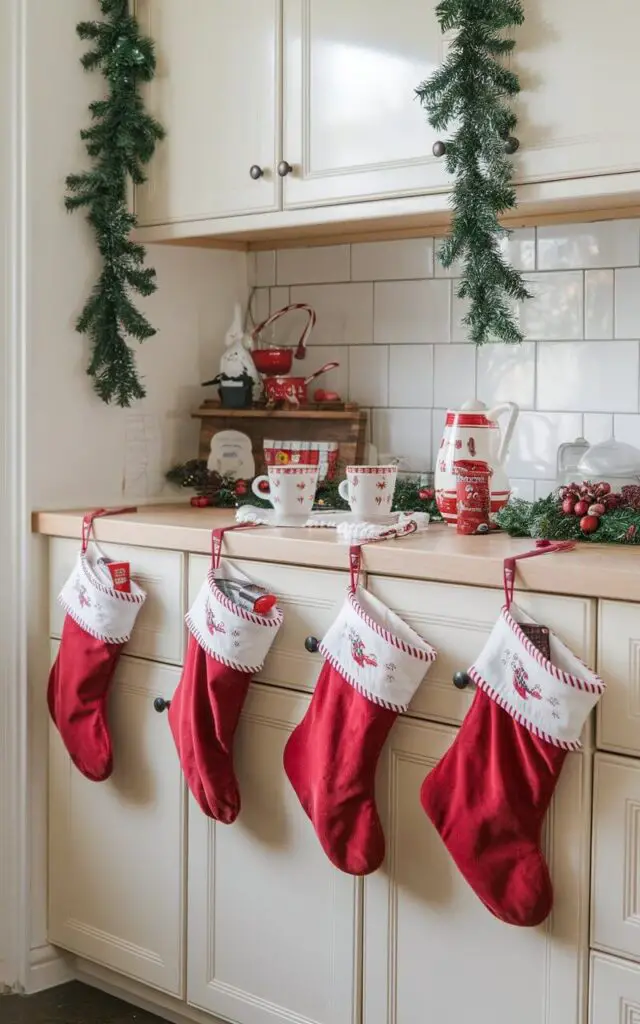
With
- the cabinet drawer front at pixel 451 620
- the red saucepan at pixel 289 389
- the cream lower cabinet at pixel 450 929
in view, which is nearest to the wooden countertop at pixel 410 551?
the cabinet drawer front at pixel 451 620

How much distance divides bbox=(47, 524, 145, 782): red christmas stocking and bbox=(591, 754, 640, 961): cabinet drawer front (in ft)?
3.18

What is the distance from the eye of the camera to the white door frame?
2.43 metres

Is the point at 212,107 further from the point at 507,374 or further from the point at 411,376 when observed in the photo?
the point at 507,374

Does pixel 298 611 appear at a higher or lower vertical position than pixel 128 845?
higher

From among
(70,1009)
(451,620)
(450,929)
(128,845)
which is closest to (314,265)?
(451,620)

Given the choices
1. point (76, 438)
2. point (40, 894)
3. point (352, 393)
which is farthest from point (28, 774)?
point (352, 393)

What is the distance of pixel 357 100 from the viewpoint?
2.23 m

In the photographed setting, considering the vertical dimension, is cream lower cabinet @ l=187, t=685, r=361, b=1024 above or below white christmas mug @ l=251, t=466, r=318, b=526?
below

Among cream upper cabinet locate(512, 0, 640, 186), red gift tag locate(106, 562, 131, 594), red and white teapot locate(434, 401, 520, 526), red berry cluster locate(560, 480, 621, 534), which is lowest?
red gift tag locate(106, 562, 131, 594)

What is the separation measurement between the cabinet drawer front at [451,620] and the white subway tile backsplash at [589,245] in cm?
84

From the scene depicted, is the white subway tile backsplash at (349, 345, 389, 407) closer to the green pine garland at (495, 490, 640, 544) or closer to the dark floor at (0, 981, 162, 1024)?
the green pine garland at (495, 490, 640, 544)

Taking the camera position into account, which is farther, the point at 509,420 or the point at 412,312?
the point at 412,312

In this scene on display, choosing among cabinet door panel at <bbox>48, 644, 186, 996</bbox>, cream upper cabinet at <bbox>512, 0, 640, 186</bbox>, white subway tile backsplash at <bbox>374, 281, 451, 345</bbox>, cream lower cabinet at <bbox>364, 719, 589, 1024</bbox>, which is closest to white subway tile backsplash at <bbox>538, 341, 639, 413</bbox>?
white subway tile backsplash at <bbox>374, 281, 451, 345</bbox>

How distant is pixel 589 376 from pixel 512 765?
932mm
